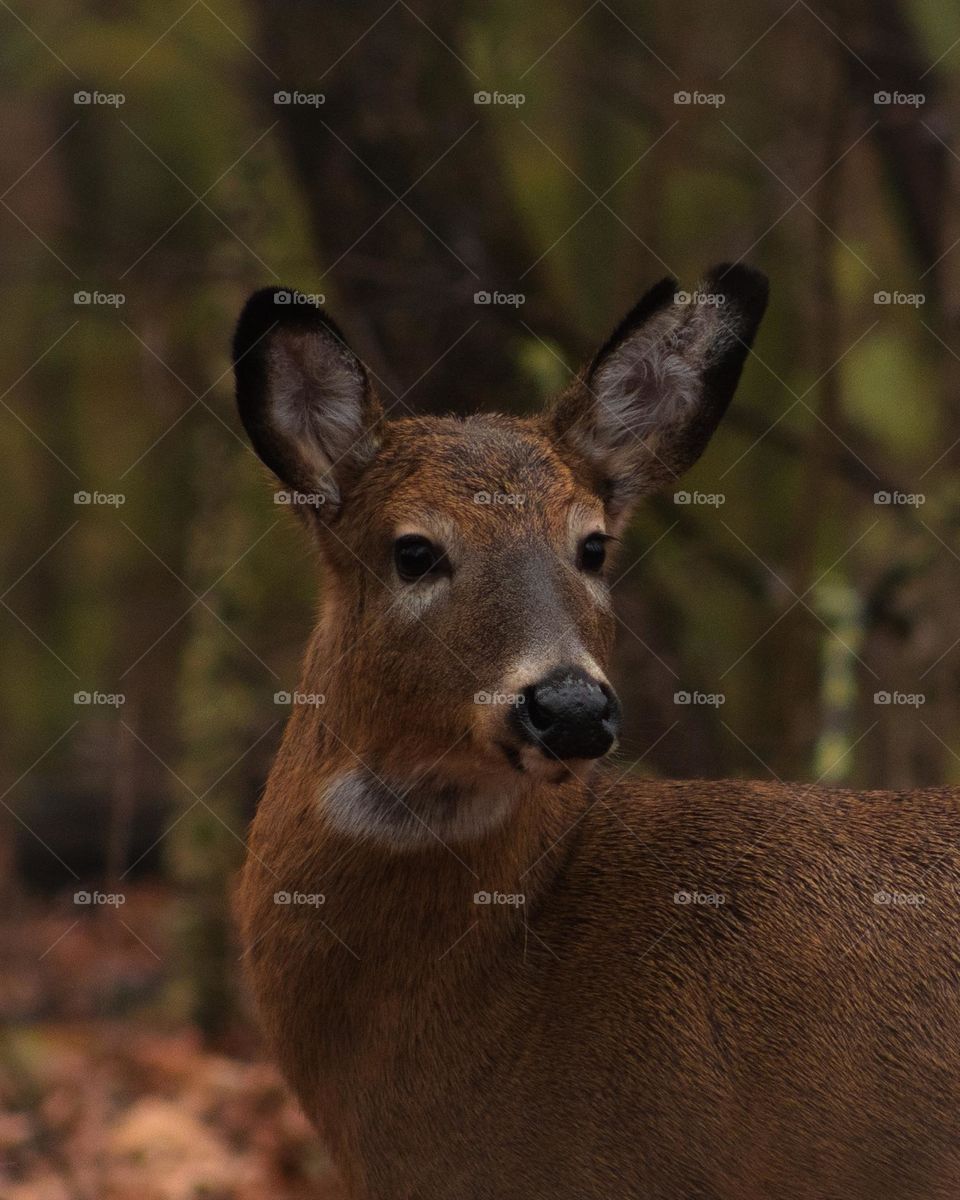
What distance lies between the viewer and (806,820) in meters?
5.30

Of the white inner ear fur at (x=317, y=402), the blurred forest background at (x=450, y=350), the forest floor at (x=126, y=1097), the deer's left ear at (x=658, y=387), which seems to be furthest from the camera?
the blurred forest background at (x=450, y=350)

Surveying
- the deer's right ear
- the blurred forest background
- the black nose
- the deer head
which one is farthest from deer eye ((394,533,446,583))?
the blurred forest background

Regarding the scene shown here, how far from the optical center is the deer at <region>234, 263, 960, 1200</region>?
15.8ft

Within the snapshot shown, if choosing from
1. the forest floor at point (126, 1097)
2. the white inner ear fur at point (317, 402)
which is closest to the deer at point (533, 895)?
the white inner ear fur at point (317, 402)

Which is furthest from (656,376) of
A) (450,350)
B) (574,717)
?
(450,350)

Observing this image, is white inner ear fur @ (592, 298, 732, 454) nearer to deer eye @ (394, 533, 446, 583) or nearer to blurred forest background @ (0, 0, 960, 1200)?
deer eye @ (394, 533, 446, 583)

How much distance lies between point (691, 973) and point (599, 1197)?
67 cm

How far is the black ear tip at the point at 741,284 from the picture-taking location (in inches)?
209

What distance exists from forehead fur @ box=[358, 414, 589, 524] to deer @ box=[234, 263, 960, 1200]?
1cm

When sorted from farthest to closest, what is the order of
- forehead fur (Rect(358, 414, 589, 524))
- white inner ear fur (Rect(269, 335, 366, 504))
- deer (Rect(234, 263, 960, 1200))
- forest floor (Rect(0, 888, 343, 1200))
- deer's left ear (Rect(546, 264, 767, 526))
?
forest floor (Rect(0, 888, 343, 1200)), deer's left ear (Rect(546, 264, 767, 526)), white inner ear fur (Rect(269, 335, 366, 504)), forehead fur (Rect(358, 414, 589, 524)), deer (Rect(234, 263, 960, 1200))

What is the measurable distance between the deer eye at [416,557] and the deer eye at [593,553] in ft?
1.45

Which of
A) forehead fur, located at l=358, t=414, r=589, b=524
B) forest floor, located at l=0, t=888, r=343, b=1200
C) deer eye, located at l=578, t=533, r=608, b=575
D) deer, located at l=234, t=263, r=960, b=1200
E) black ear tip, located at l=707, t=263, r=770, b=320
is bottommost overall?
forest floor, located at l=0, t=888, r=343, b=1200

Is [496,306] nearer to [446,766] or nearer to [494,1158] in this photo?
[446,766]

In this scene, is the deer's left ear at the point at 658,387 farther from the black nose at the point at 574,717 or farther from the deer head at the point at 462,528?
the black nose at the point at 574,717
